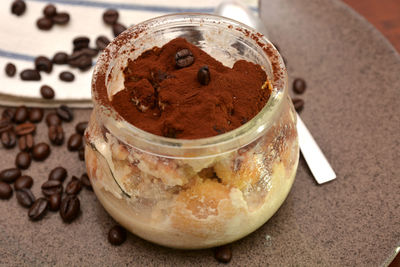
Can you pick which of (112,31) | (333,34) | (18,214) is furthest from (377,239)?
(112,31)

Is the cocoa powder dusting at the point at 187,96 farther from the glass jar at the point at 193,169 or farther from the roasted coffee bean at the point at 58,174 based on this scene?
the roasted coffee bean at the point at 58,174

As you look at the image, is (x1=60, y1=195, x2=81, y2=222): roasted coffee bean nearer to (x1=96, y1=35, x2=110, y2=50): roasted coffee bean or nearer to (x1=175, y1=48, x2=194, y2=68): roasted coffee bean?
(x1=175, y1=48, x2=194, y2=68): roasted coffee bean

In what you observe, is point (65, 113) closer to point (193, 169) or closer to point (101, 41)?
point (101, 41)

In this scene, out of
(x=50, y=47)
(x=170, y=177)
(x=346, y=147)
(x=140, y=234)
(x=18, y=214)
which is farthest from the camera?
(x=50, y=47)

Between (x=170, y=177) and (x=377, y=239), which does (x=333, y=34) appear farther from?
(x=170, y=177)

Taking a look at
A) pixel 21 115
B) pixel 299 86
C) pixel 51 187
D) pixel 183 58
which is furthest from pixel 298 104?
pixel 21 115

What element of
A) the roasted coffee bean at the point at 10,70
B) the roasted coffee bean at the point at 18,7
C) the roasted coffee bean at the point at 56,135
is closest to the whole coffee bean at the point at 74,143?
the roasted coffee bean at the point at 56,135
